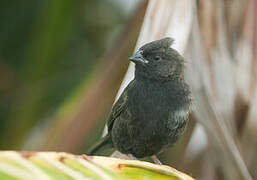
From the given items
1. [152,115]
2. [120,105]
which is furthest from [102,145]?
[152,115]

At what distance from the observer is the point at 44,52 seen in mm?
4496

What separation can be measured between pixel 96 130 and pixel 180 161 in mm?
786

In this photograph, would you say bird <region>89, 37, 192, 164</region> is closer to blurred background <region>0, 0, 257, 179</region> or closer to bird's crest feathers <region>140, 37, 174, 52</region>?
bird's crest feathers <region>140, 37, 174, 52</region>

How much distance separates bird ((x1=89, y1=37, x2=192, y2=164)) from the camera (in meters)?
3.27

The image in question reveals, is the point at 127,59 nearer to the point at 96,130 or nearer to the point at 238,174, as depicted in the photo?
the point at 96,130

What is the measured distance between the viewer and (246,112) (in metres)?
3.26

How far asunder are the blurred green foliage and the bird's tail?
0.59 meters

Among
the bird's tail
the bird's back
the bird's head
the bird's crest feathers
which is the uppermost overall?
the bird's crest feathers

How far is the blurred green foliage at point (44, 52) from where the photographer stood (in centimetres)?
447

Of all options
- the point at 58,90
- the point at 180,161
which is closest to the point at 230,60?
the point at 180,161

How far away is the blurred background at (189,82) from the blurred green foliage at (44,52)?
14 mm

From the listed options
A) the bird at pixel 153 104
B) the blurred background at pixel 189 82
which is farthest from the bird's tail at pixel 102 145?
the bird at pixel 153 104

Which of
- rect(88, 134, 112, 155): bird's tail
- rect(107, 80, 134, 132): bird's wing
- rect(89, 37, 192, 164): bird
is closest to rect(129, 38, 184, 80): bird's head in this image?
rect(89, 37, 192, 164): bird

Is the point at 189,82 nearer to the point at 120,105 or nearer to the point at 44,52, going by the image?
the point at 120,105
